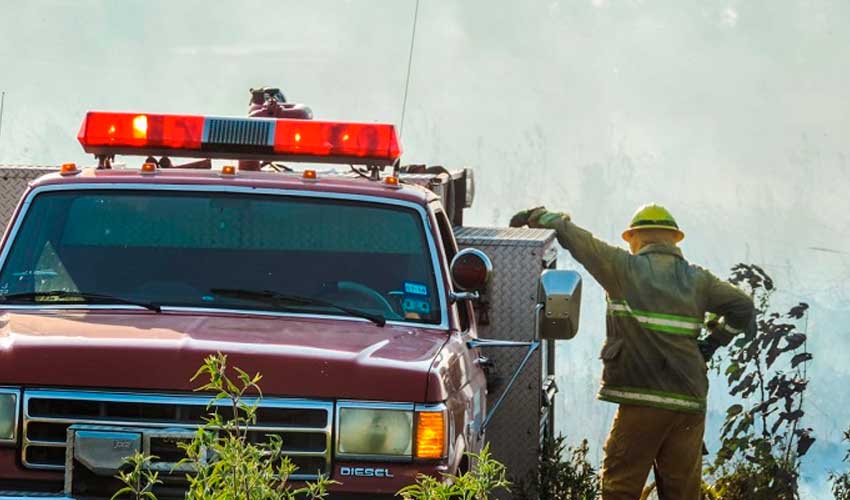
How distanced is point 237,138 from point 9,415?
2198mm

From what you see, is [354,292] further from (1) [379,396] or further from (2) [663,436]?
(2) [663,436]

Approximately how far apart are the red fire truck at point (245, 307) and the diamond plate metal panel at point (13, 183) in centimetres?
178

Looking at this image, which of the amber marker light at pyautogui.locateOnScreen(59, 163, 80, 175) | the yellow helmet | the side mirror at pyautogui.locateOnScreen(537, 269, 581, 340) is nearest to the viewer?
the side mirror at pyautogui.locateOnScreen(537, 269, 581, 340)

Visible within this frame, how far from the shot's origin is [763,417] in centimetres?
1086

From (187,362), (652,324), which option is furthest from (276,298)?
(652,324)

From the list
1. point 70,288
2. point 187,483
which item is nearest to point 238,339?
point 187,483

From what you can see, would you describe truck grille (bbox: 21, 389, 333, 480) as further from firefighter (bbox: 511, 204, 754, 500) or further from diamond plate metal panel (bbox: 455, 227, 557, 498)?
diamond plate metal panel (bbox: 455, 227, 557, 498)

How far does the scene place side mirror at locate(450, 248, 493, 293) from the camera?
740 centimetres

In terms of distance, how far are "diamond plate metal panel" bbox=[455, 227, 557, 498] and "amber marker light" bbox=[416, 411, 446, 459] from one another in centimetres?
334

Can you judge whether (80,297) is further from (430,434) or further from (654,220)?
(654,220)

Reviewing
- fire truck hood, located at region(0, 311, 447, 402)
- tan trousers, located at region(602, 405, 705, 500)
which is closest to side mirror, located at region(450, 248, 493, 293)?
fire truck hood, located at region(0, 311, 447, 402)

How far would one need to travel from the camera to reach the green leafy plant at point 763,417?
10.8 meters

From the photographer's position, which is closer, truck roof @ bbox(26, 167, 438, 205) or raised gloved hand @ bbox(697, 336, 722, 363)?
truck roof @ bbox(26, 167, 438, 205)

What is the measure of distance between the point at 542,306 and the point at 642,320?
1.80 metres
